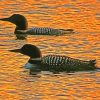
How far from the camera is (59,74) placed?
82.5ft

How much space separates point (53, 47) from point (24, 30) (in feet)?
19.5

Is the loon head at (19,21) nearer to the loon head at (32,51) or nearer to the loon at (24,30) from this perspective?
the loon at (24,30)

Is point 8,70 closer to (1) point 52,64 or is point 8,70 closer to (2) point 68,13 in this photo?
(1) point 52,64

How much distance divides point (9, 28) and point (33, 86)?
486 inches

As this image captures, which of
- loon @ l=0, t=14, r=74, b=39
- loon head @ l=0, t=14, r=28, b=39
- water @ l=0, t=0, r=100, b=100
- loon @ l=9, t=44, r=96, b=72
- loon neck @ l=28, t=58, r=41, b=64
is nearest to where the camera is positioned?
water @ l=0, t=0, r=100, b=100

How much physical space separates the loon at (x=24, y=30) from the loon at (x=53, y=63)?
6226mm

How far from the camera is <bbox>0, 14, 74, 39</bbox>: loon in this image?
33000 millimetres

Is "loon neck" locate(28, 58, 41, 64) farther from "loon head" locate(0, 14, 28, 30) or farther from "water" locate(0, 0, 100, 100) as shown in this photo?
"loon head" locate(0, 14, 28, 30)

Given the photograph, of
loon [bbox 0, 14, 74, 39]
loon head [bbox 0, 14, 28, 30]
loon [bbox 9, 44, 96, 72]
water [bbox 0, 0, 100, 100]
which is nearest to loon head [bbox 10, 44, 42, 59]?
loon [bbox 9, 44, 96, 72]

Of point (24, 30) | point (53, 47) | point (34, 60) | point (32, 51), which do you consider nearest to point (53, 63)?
point (34, 60)

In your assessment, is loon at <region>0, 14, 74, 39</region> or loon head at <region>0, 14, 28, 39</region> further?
loon head at <region>0, 14, 28, 39</region>

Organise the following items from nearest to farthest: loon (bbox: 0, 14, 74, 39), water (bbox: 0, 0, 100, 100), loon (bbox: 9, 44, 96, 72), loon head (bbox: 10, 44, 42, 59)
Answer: water (bbox: 0, 0, 100, 100) → loon (bbox: 9, 44, 96, 72) → loon head (bbox: 10, 44, 42, 59) → loon (bbox: 0, 14, 74, 39)

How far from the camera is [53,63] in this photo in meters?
26.0

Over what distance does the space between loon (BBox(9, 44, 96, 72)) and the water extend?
0.31m
